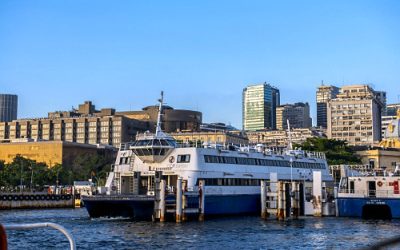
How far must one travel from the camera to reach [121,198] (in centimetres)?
5566

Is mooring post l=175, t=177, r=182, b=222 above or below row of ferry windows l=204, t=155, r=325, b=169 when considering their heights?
below

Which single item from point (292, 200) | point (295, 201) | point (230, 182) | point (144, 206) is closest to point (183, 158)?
point (144, 206)

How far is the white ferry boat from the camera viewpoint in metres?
57.7

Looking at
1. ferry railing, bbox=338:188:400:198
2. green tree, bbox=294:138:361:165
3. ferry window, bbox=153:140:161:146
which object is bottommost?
ferry railing, bbox=338:188:400:198

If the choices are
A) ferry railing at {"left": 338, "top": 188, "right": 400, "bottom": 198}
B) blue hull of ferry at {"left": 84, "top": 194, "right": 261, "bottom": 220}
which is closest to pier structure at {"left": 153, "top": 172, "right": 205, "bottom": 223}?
blue hull of ferry at {"left": 84, "top": 194, "right": 261, "bottom": 220}

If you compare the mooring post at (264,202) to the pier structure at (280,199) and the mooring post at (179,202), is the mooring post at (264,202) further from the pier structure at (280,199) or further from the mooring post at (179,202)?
the mooring post at (179,202)

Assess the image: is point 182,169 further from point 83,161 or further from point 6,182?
point 83,161

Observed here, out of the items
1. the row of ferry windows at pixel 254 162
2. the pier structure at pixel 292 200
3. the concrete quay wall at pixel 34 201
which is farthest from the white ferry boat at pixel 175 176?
the concrete quay wall at pixel 34 201

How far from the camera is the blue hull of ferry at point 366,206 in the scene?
5988 centimetres

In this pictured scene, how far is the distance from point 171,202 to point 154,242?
16.8 meters

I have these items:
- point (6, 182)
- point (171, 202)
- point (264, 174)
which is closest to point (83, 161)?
point (6, 182)

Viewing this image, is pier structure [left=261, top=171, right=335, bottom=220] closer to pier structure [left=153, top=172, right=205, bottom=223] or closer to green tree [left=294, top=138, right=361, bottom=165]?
pier structure [left=153, top=172, right=205, bottom=223]

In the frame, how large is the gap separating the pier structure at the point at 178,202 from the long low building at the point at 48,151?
436 ft

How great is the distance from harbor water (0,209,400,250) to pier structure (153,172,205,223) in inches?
58.7
